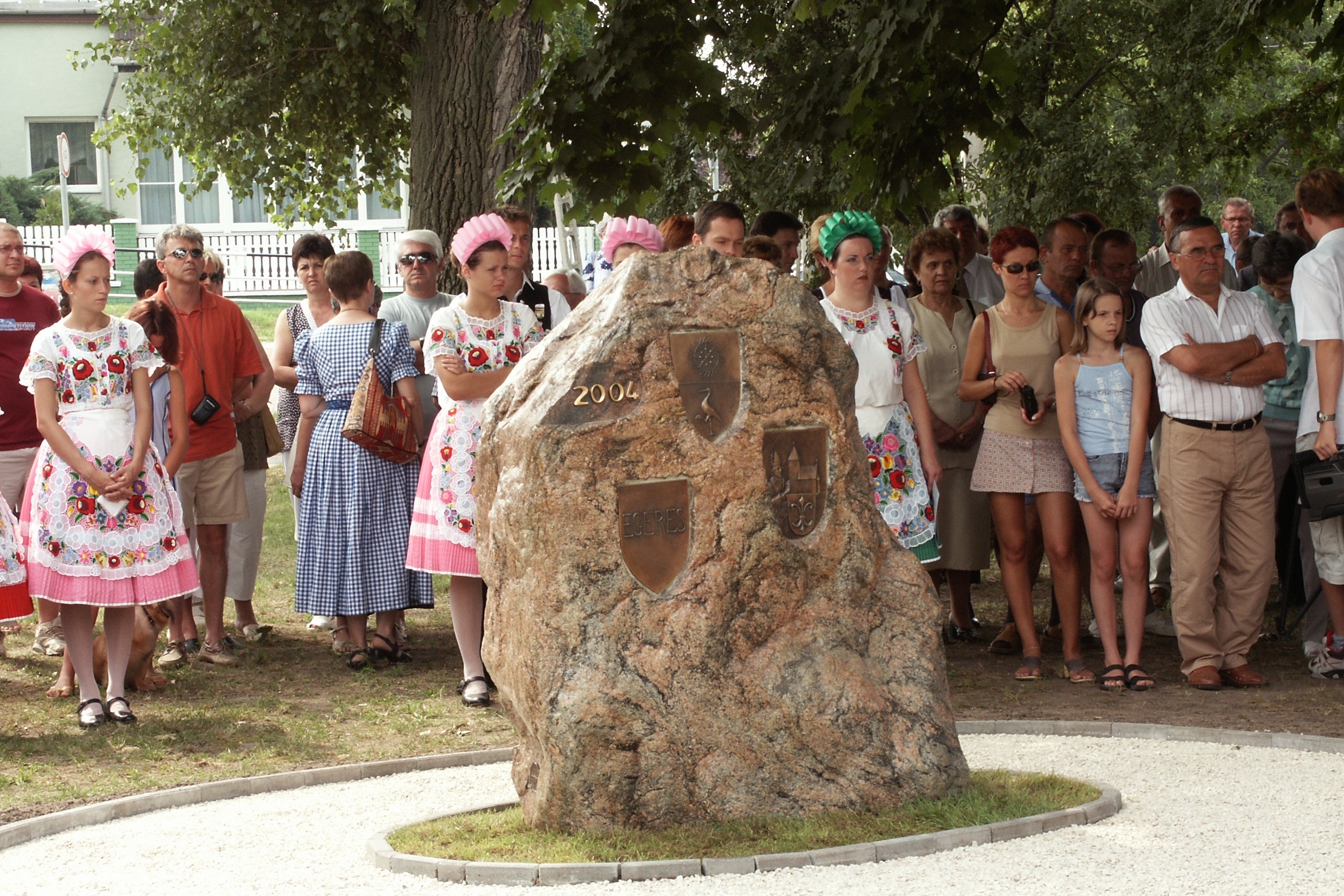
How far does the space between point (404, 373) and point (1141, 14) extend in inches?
401

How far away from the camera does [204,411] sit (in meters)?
8.02

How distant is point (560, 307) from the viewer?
7.78 metres

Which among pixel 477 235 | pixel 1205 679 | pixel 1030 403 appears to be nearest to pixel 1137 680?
A: pixel 1205 679

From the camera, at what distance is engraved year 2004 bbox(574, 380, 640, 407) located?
186 inches

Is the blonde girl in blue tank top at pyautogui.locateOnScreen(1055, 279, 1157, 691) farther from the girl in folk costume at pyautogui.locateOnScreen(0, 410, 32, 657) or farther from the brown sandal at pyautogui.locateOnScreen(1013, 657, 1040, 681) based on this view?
the girl in folk costume at pyautogui.locateOnScreen(0, 410, 32, 657)

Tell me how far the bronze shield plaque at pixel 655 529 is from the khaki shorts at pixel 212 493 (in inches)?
159

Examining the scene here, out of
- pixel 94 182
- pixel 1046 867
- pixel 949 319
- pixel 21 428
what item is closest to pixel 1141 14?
pixel 949 319

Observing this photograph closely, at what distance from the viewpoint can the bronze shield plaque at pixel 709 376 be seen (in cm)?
486

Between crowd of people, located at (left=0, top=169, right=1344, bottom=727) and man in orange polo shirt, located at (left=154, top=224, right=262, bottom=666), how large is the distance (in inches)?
0.6

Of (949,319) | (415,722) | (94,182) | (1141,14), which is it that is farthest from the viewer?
(94,182)

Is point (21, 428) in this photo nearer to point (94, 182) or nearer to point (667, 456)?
point (667, 456)

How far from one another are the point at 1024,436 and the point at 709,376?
2.78 metres

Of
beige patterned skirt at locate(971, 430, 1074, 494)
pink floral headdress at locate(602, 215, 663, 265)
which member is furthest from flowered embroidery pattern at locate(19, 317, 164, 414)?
beige patterned skirt at locate(971, 430, 1074, 494)

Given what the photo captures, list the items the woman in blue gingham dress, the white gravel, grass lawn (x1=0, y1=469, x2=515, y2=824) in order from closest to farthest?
1. the white gravel
2. grass lawn (x1=0, y1=469, x2=515, y2=824)
3. the woman in blue gingham dress
